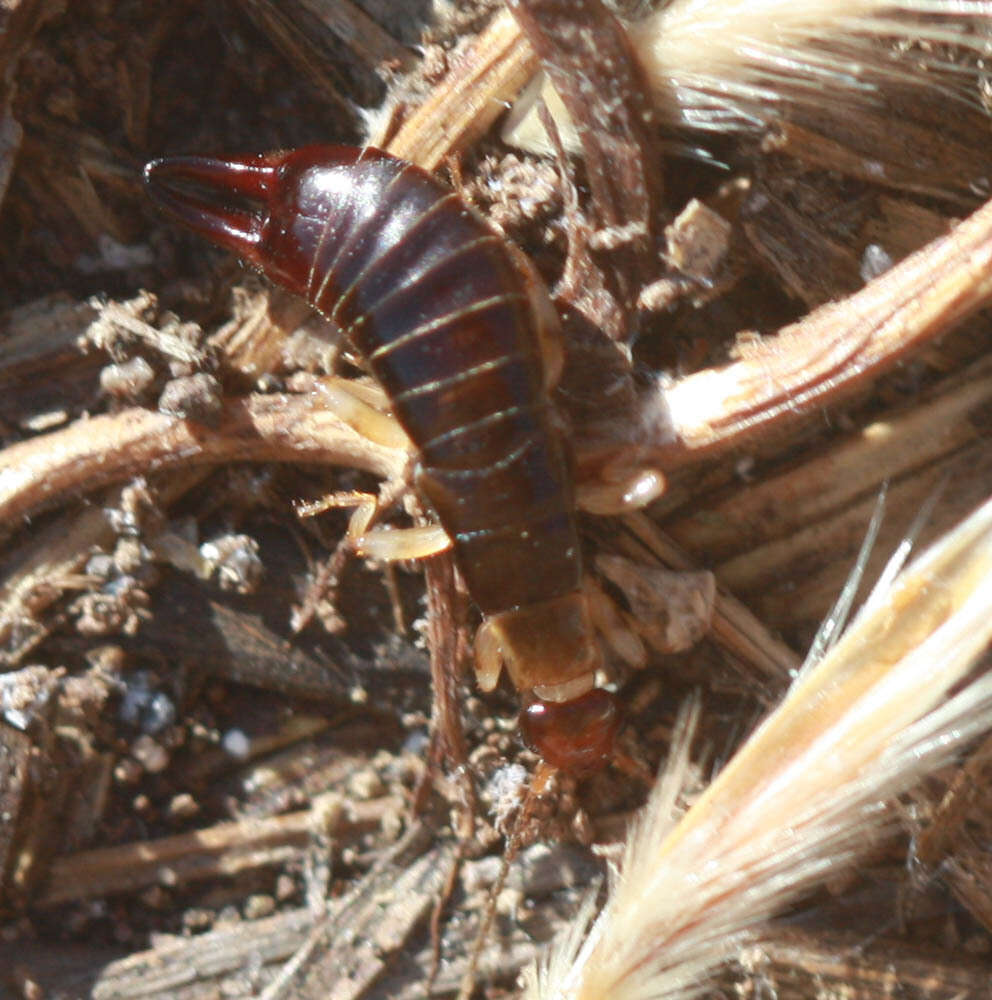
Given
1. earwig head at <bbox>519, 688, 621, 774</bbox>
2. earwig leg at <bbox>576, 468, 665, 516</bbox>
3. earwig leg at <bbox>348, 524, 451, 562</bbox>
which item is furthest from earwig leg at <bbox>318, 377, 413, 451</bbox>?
earwig head at <bbox>519, 688, 621, 774</bbox>

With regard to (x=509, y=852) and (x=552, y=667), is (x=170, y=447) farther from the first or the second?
(x=509, y=852)

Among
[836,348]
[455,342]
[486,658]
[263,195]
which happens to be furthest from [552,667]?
[263,195]

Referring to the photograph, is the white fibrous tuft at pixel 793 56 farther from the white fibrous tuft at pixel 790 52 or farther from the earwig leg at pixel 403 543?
the earwig leg at pixel 403 543

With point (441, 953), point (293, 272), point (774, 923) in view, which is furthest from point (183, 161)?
point (774, 923)

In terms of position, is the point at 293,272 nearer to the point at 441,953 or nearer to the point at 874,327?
the point at 874,327

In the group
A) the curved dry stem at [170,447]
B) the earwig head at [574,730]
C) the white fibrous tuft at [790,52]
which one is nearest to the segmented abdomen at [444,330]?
the curved dry stem at [170,447]
